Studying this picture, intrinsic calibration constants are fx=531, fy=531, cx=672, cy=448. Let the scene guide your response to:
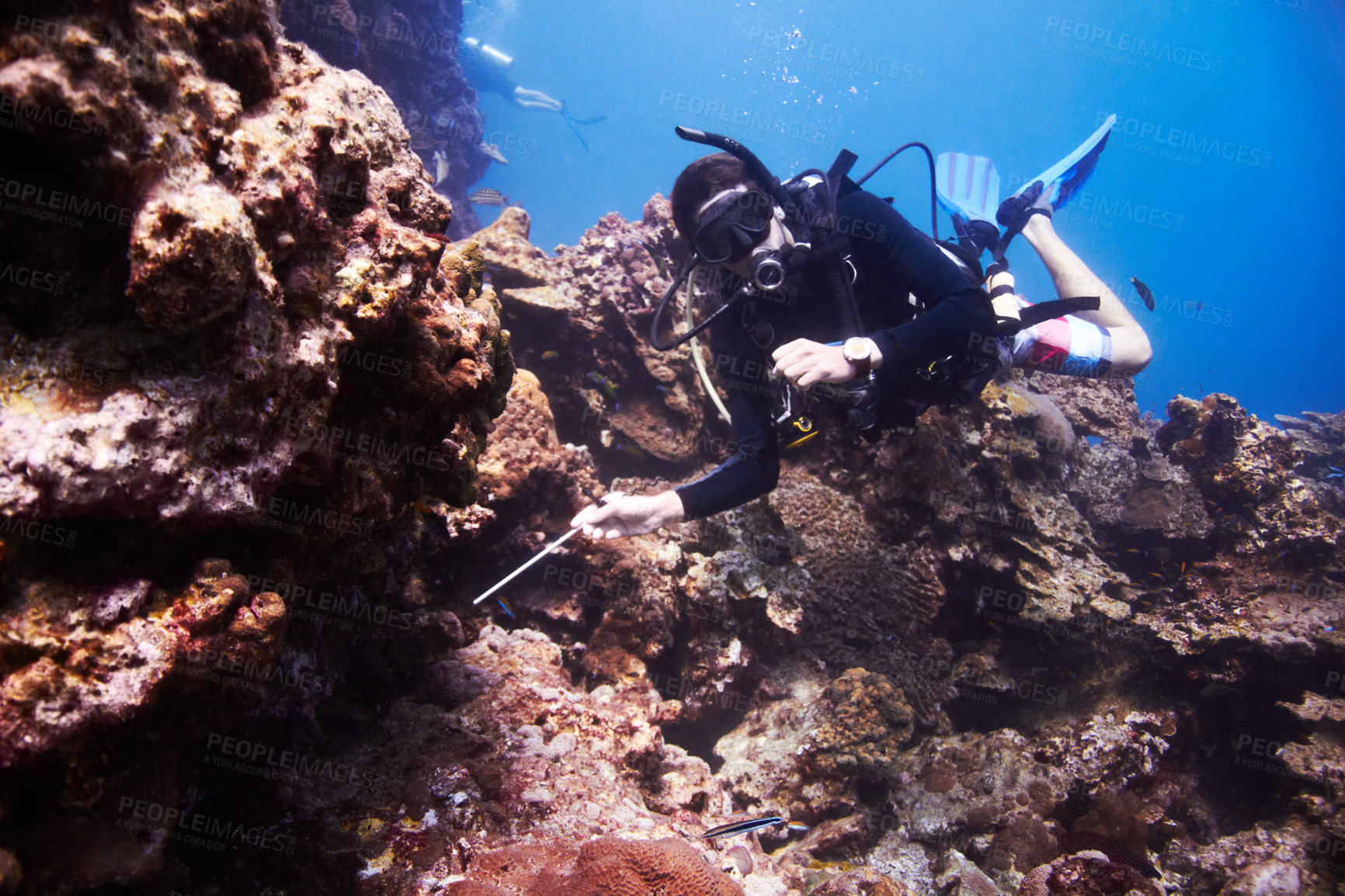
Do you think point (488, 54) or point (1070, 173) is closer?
point (1070, 173)

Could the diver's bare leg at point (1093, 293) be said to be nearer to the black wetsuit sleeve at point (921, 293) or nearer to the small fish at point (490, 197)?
the black wetsuit sleeve at point (921, 293)

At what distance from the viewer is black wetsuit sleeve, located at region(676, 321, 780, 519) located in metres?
4.00

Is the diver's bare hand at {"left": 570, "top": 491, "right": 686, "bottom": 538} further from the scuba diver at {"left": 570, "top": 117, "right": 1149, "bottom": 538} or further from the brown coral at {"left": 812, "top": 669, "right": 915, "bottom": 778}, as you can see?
the brown coral at {"left": 812, "top": 669, "right": 915, "bottom": 778}

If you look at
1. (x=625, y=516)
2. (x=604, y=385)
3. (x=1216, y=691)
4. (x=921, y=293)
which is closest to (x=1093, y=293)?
(x=921, y=293)

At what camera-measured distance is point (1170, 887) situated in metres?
4.21

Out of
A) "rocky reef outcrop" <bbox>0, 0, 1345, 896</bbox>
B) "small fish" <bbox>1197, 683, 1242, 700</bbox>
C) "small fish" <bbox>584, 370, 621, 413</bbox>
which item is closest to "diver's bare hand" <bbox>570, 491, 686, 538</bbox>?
"rocky reef outcrop" <bbox>0, 0, 1345, 896</bbox>

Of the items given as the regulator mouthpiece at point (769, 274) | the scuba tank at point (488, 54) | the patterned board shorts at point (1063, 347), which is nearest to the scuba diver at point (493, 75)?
the scuba tank at point (488, 54)

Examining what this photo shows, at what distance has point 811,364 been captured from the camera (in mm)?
3148

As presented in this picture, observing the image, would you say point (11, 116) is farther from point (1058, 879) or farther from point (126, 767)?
point (1058, 879)

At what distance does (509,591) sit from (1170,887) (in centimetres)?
580

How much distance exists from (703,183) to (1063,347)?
4184mm

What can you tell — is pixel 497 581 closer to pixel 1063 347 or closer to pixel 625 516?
pixel 625 516

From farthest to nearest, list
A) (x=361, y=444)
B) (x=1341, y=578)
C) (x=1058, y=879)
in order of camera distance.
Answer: (x=1341, y=578) < (x=1058, y=879) < (x=361, y=444)

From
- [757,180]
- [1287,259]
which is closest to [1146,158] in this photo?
[1287,259]
